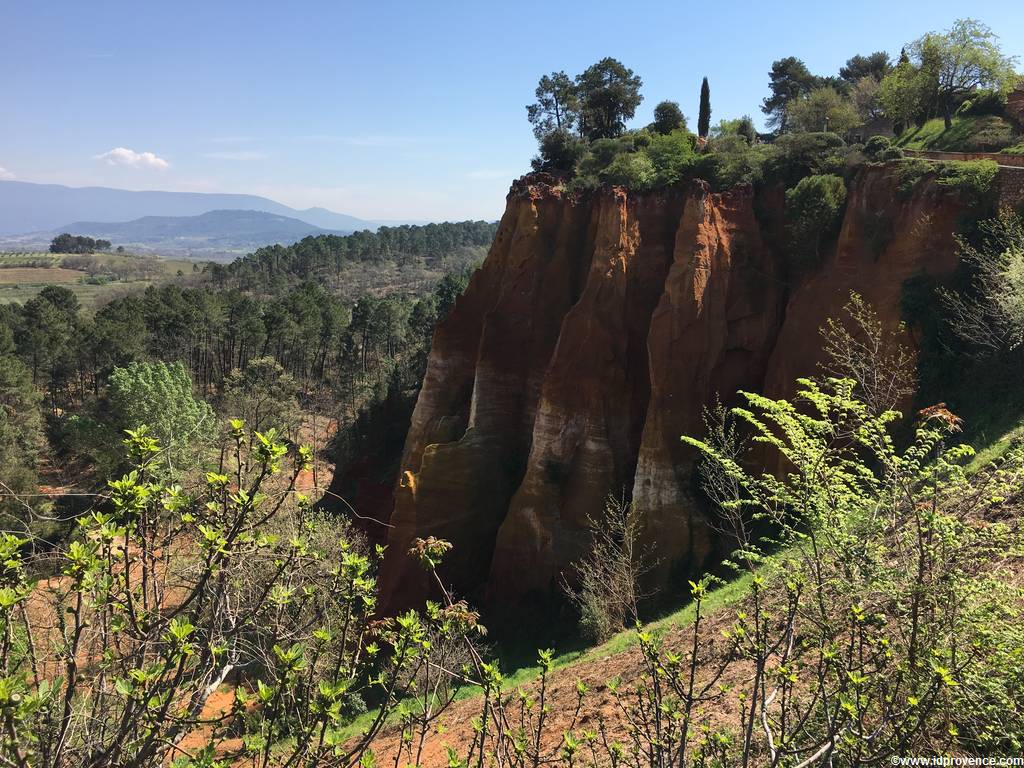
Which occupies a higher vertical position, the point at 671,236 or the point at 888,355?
the point at 671,236

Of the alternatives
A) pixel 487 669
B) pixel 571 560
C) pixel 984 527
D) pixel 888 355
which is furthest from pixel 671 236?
pixel 487 669

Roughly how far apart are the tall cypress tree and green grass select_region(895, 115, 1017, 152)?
11655mm

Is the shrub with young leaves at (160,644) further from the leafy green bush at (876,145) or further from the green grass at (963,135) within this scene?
the green grass at (963,135)

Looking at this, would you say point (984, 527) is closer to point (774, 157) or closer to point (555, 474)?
point (555, 474)

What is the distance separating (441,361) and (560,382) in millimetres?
8406

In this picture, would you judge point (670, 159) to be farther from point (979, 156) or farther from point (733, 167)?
point (979, 156)

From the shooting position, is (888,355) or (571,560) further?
(571,560)

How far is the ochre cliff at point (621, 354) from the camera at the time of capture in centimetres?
1852

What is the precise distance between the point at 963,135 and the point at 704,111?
17.8 meters

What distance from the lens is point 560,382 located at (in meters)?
21.4

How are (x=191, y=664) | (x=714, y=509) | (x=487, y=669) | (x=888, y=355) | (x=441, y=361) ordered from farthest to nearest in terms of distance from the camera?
(x=441, y=361) < (x=714, y=509) < (x=888, y=355) < (x=487, y=669) < (x=191, y=664)

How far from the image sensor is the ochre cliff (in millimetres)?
18516

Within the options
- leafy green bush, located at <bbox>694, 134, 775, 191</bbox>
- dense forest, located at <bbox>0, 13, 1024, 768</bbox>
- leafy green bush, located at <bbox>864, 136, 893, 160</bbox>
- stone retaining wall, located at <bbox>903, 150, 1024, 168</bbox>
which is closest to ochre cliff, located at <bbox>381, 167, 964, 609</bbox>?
dense forest, located at <bbox>0, 13, 1024, 768</bbox>

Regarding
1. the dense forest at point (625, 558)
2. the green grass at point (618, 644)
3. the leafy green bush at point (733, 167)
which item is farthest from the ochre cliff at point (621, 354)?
the green grass at point (618, 644)
